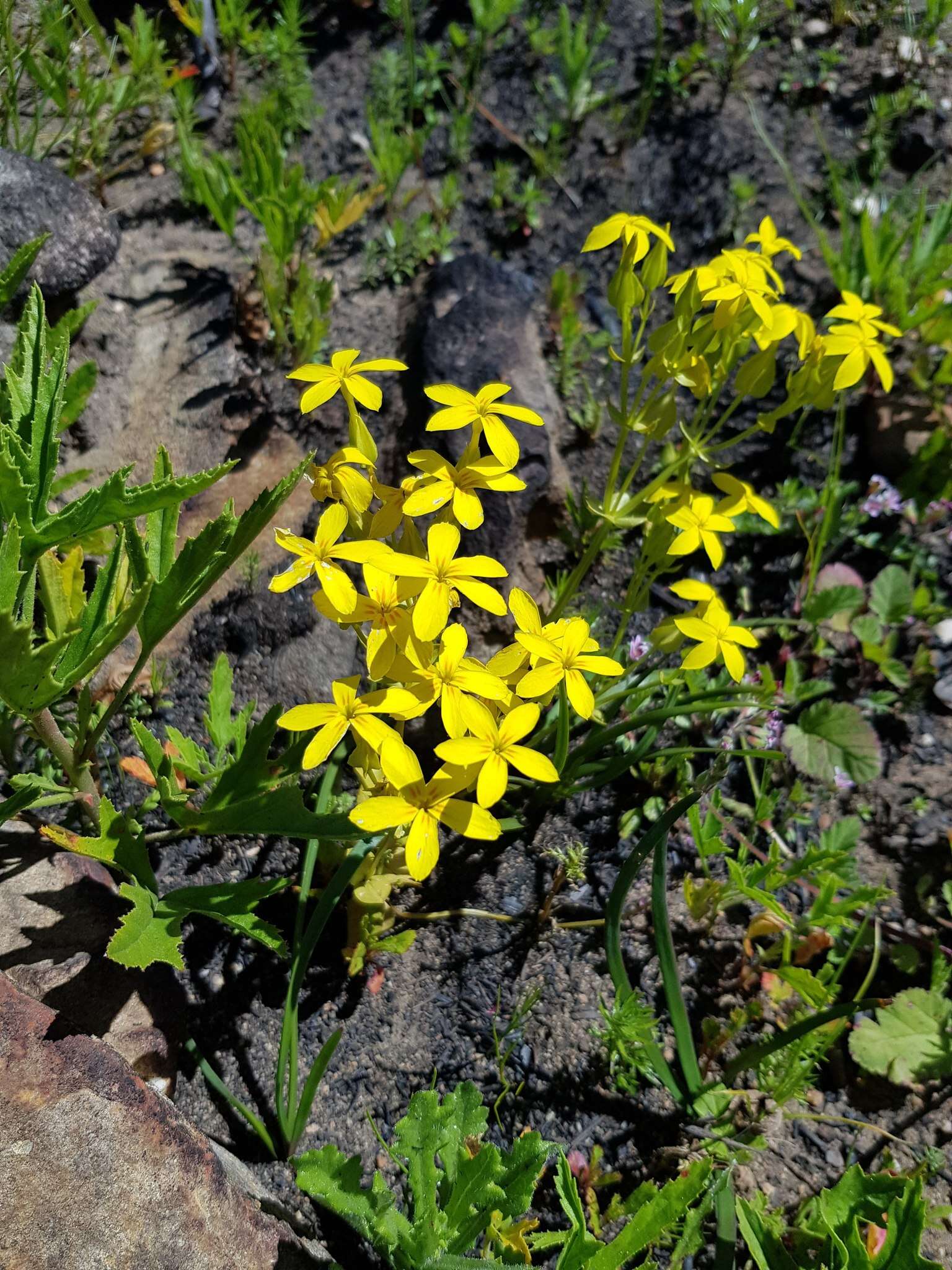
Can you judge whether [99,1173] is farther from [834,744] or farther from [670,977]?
[834,744]

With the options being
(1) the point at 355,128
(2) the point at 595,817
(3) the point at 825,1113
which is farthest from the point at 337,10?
(3) the point at 825,1113

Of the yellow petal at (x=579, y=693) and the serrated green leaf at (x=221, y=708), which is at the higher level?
the yellow petal at (x=579, y=693)

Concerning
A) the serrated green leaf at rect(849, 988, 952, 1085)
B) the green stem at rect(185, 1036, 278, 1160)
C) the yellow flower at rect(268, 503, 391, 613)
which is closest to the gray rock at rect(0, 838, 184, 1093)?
the green stem at rect(185, 1036, 278, 1160)

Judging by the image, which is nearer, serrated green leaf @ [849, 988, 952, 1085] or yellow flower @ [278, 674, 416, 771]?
yellow flower @ [278, 674, 416, 771]

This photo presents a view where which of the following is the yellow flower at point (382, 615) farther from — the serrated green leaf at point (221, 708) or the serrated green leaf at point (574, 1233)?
the serrated green leaf at point (574, 1233)

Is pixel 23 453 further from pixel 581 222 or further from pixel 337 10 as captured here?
pixel 337 10

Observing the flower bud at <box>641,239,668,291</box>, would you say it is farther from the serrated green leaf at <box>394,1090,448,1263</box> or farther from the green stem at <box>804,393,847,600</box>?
the serrated green leaf at <box>394,1090,448,1263</box>

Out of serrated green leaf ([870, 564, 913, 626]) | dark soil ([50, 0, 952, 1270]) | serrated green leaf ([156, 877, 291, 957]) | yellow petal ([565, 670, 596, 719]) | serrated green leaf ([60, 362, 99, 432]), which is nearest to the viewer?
yellow petal ([565, 670, 596, 719])

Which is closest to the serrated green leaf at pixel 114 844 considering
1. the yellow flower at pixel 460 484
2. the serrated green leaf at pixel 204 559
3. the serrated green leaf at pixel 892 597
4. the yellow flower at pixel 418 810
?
the serrated green leaf at pixel 204 559

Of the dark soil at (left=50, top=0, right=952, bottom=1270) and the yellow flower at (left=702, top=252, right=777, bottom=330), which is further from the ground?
the yellow flower at (left=702, top=252, right=777, bottom=330)
